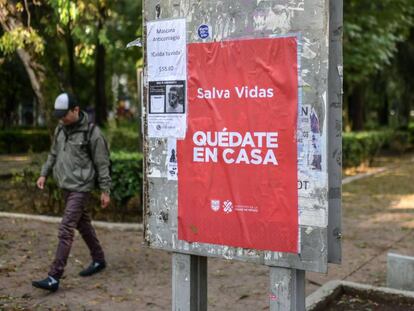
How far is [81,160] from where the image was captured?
5.82 metres

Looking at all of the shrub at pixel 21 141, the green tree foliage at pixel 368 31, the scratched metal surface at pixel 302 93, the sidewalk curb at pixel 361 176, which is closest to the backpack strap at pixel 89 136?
the scratched metal surface at pixel 302 93

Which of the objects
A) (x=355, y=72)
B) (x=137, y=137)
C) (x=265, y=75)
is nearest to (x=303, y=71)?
(x=265, y=75)

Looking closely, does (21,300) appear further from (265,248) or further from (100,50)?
(100,50)

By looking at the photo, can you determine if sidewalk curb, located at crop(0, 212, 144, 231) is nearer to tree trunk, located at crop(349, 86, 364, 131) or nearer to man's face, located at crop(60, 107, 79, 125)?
man's face, located at crop(60, 107, 79, 125)

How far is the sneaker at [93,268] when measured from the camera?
618cm

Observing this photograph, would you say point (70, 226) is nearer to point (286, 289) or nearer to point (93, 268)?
point (93, 268)

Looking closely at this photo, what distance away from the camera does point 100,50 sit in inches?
922

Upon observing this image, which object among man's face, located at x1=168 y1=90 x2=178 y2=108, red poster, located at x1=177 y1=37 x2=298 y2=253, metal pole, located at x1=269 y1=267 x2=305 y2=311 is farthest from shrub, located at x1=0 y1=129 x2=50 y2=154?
metal pole, located at x1=269 y1=267 x2=305 y2=311

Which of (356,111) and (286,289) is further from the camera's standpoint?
(356,111)

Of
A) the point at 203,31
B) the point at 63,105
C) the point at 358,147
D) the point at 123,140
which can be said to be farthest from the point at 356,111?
the point at 203,31

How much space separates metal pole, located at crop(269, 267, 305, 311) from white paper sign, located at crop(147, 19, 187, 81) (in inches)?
48.6

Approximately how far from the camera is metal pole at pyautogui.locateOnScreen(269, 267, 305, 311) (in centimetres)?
326

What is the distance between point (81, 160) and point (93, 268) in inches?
47.3

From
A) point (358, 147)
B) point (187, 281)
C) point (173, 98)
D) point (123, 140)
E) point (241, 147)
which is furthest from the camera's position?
point (358, 147)
